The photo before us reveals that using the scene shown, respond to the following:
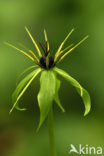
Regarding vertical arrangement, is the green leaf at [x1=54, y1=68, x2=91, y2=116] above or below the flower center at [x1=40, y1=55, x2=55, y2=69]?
below

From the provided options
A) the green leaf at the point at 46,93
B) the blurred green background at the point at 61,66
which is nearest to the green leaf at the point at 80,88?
the green leaf at the point at 46,93

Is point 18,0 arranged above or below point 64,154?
above

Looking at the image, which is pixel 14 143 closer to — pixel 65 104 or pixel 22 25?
pixel 65 104

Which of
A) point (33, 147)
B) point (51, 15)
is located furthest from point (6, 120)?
point (51, 15)

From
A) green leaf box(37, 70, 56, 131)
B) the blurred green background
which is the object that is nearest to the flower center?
green leaf box(37, 70, 56, 131)

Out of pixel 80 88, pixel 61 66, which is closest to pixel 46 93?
pixel 80 88

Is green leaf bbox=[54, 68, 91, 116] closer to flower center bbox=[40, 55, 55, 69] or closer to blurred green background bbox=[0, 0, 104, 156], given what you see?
flower center bbox=[40, 55, 55, 69]

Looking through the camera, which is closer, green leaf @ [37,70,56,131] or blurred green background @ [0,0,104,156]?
green leaf @ [37,70,56,131]
